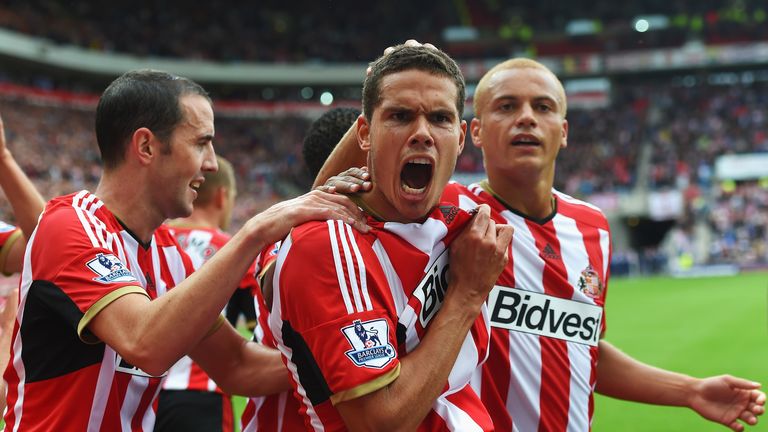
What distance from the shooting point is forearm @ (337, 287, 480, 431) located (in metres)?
1.90

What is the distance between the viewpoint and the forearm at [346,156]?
265 centimetres

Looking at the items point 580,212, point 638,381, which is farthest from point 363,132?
point 638,381

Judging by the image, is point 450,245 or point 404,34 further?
point 404,34

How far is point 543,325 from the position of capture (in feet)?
9.92

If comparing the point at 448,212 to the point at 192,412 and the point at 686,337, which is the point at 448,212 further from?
the point at 686,337

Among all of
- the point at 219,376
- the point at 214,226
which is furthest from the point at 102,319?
the point at 214,226

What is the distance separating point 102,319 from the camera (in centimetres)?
216

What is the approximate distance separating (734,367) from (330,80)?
3551cm

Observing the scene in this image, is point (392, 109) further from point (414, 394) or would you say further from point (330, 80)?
point (330, 80)

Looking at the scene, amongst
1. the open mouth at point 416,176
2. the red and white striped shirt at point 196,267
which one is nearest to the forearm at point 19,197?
the red and white striped shirt at point 196,267

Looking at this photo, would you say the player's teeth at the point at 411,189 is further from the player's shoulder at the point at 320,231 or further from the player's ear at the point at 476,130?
the player's ear at the point at 476,130

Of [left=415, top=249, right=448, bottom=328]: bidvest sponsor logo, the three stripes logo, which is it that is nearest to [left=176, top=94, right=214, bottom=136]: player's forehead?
[left=415, top=249, right=448, bottom=328]: bidvest sponsor logo

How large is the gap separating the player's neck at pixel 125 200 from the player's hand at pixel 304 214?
725 mm

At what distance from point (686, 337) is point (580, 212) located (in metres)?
9.67
